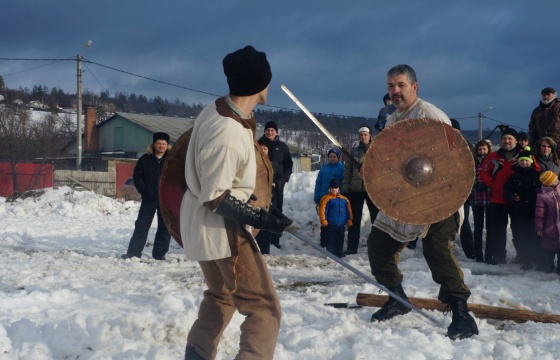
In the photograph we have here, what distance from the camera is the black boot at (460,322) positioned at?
423cm

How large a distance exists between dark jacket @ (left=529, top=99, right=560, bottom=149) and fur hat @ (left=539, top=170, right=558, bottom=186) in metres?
1.34

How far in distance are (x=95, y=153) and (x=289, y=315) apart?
45596 millimetres

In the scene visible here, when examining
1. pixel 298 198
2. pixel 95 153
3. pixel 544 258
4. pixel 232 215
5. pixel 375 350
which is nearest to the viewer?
pixel 232 215

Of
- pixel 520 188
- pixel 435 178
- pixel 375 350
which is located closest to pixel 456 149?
pixel 435 178

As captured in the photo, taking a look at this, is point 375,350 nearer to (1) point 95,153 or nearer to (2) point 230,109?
(2) point 230,109

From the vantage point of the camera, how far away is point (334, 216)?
902 cm

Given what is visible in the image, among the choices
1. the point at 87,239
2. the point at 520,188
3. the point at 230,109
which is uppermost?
the point at 230,109

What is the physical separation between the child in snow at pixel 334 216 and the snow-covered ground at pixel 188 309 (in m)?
0.33

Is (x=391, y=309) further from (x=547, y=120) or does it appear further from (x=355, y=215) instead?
(x=547, y=120)

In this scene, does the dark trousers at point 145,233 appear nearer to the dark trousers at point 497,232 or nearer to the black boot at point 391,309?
the black boot at point 391,309

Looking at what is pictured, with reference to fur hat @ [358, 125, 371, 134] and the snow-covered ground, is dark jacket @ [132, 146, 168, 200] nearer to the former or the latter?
the snow-covered ground

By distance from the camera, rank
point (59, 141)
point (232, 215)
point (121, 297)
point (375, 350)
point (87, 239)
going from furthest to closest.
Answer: point (59, 141)
point (87, 239)
point (121, 297)
point (375, 350)
point (232, 215)

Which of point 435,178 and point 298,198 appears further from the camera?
point 298,198

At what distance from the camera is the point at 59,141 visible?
2889 cm
